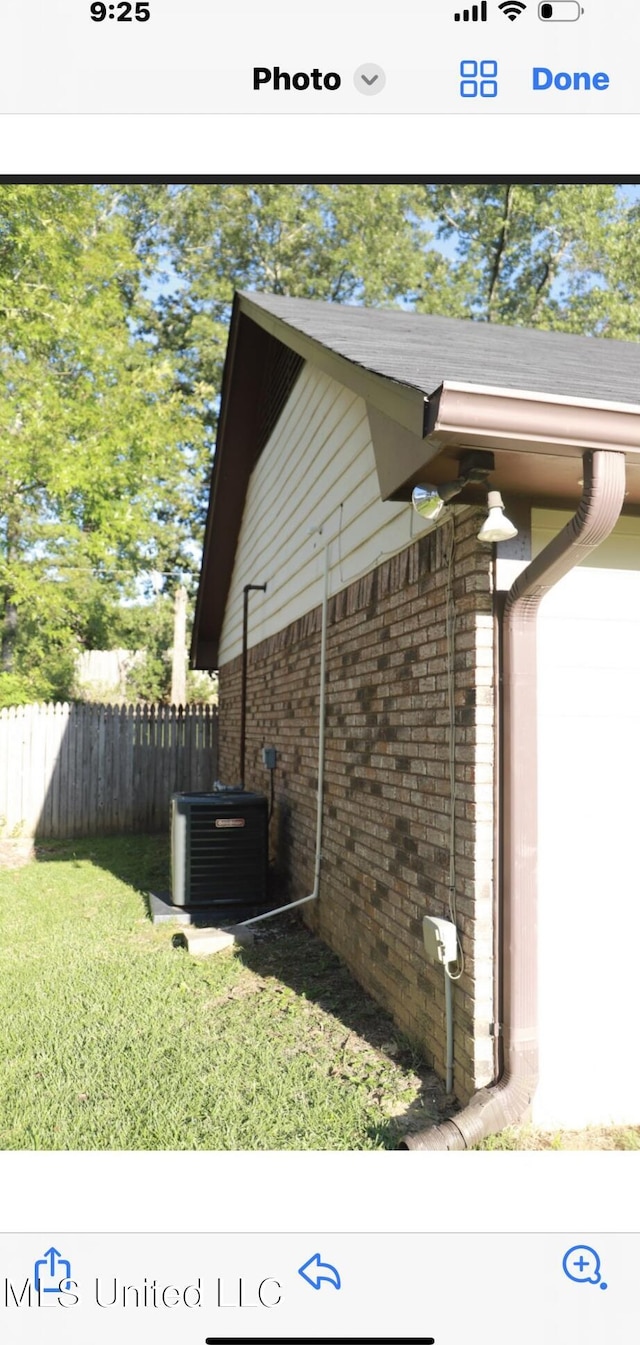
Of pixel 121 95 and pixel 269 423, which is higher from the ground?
pixel 269 423

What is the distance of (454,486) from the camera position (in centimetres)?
300

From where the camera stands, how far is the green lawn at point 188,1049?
Answer: 10.5 feet

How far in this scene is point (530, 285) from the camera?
22312mm

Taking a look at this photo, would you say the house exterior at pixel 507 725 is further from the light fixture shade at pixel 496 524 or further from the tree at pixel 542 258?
the tree at pixel 542 258

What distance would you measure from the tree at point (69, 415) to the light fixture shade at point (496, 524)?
10.5 metres

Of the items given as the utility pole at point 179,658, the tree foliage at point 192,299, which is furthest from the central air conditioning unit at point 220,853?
the utility pole at point 179,658

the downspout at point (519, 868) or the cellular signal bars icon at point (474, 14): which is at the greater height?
the cellular signal bars icon at point (474, 14)

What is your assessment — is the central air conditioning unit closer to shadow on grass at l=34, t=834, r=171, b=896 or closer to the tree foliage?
shadow on grass at l=34, t=834, r=171, b=896

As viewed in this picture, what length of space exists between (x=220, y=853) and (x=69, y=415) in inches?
342

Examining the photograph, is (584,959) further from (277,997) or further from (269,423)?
(269,423)

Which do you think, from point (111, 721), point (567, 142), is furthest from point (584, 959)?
point (111, 721)

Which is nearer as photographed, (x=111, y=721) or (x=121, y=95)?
(x=121, y=95)

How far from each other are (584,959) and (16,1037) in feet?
9.35

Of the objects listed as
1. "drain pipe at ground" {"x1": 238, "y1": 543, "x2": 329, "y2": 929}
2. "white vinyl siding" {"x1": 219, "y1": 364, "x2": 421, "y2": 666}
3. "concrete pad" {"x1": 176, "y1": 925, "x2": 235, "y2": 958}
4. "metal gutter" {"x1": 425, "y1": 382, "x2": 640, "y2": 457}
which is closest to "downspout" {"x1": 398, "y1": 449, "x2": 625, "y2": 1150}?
"metal gutter" {"x1": 425, "y1": 382, "x2": 640, "y2": 457}
